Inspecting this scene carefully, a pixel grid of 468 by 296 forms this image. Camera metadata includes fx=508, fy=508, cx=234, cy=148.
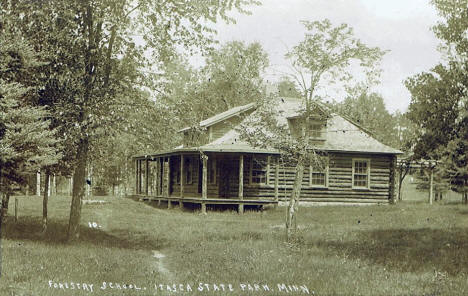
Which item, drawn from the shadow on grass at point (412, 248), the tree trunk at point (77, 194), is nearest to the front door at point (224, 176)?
the shadow on grass at point (412, 248)

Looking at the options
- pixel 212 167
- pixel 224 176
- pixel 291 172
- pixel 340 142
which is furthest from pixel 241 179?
pixel 340 142

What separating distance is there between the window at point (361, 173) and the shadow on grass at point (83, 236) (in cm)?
1770

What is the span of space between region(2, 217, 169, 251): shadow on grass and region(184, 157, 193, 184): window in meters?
14.3

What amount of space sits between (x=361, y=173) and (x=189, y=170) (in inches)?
455

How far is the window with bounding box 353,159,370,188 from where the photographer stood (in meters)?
32.8

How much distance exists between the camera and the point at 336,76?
1597 centimetres

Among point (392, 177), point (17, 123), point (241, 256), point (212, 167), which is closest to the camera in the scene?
point (17, 123)

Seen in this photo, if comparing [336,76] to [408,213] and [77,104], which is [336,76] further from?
[408,213]

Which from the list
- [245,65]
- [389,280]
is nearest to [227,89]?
[245,65]

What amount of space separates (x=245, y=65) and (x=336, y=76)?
137 feet

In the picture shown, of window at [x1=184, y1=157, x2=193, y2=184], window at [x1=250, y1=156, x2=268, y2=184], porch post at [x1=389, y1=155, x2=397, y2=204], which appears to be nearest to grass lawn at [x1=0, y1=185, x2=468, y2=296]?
window at [x1=250, y1=156, x2=268, y2=184]

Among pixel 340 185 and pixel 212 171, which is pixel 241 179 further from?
pixel 340 185

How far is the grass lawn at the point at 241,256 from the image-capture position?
31.1 feet

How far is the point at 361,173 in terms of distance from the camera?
32.9 meters
